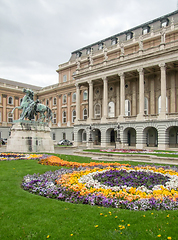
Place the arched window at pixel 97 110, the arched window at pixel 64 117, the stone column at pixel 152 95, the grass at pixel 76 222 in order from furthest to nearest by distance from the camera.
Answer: the arched window at pixel 64 117
the arched window at pixel 97 110
the stone column at pixel 152 95
the grass at pixel 76 222

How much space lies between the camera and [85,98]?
58.6m

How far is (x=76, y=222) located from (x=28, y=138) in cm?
2046

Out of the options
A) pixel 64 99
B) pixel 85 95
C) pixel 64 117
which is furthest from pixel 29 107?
pixel 64 99

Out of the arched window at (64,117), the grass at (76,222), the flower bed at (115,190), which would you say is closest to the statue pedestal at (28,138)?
the flower bed at (115,190)

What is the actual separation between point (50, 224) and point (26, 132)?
20597 mm

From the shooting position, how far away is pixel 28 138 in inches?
981

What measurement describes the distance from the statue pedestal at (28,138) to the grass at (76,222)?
58.5 ft

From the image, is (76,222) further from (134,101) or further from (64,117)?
(64,117)

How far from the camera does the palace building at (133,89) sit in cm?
3725

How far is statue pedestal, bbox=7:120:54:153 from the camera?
957 inches

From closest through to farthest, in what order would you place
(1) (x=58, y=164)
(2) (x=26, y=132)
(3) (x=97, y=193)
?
(3) (x=97, y=193) < (1) (x=58, y=164) < (2) (x=26, y=132)

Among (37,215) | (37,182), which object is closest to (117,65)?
(37,182)

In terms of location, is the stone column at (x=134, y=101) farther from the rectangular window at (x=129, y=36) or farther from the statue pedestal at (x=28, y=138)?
the statue pedestal at (x=28, y=138)

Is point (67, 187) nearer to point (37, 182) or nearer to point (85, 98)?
point (37, 182)
